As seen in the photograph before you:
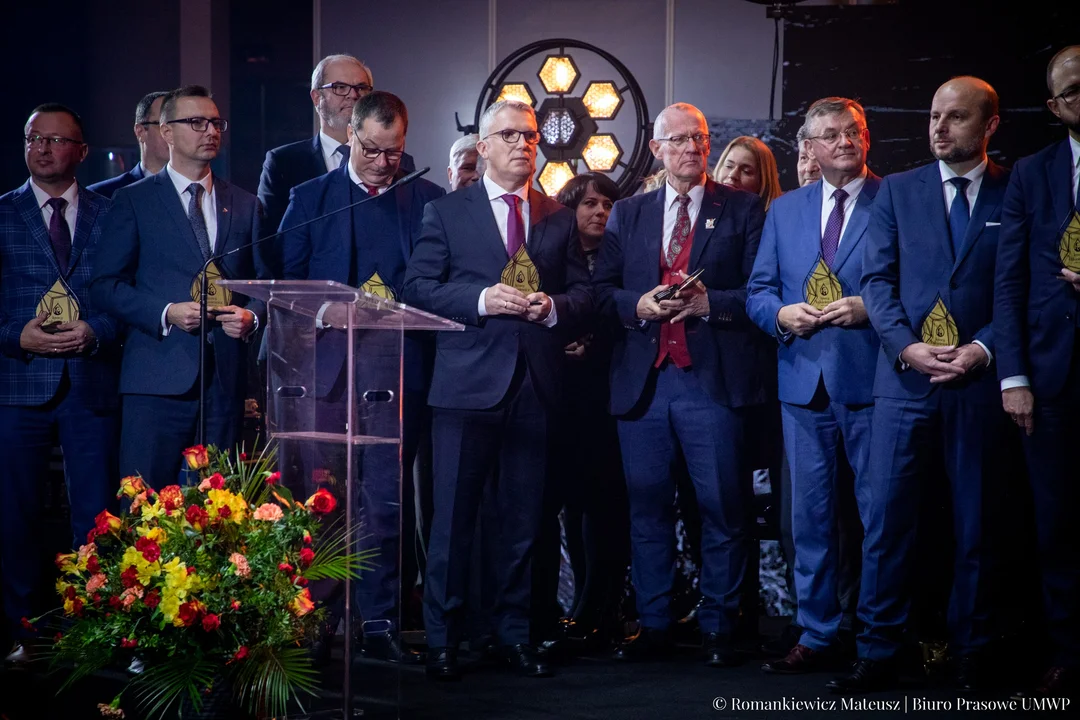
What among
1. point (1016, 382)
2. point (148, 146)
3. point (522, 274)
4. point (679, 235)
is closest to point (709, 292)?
point (679, 235)

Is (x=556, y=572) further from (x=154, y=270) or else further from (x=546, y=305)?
(x=154, y=270)

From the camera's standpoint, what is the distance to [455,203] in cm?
415

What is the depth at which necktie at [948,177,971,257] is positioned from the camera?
3797 millimetres

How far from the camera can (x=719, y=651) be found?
160 inches

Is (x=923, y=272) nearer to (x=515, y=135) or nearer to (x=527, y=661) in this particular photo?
(x=515, y=135)

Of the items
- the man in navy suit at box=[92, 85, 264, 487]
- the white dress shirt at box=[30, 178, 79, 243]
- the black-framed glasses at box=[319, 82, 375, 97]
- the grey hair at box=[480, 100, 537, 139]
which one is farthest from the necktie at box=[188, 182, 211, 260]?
the grey hair at box=[480, 100, 537, 139]

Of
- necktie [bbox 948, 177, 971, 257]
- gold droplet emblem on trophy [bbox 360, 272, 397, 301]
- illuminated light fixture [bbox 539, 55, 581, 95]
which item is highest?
illuminated light fixture [bbox 539, 55, 581, 95]

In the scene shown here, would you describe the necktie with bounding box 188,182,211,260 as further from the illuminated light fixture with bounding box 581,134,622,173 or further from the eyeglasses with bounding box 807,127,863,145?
the illuminated light fixture with bounding box 581,134,622,173

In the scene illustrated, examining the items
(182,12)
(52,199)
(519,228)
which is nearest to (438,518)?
(519,228)

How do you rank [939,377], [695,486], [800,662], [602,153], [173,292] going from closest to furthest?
1. [939,377]
2. [800,662]
3. [173,292]
4. [695,486]
5. [602,153]

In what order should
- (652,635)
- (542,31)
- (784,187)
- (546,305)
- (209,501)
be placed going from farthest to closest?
(542,31)
(784,187)
(652,635)
(546,305)
(209,501)

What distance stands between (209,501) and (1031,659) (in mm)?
2817

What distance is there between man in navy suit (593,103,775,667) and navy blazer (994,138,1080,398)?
92 cm

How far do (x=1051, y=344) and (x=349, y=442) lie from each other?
2.13 m
